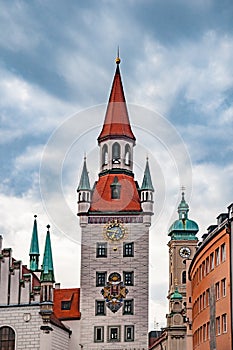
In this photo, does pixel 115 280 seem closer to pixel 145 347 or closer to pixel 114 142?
pixel 145 347

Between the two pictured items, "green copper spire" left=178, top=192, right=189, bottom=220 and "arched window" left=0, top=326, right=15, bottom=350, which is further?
"green copper spire" left=178, top=192, right=189, bottom=220

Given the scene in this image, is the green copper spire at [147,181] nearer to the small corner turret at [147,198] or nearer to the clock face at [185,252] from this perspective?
the small corner turret at [147,198]

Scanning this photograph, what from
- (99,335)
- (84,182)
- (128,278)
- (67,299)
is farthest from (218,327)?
(84,182)

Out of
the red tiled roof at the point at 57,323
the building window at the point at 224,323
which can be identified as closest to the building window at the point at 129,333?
the red tiled roof at the point at 57,323

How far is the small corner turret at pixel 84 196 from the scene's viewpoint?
81625mm

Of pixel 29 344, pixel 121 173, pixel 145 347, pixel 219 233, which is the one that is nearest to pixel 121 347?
pixel 145 347

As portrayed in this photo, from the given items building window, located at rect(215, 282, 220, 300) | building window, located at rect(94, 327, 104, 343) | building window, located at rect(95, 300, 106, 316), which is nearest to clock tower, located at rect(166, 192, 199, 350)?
building window, located at rect(95, 300, 106, 316)

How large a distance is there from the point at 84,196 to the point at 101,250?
658 cm

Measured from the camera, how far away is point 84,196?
83.5 metres

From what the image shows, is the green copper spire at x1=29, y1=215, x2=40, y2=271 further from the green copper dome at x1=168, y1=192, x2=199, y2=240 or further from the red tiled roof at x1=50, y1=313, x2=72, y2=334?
the green copper dome at x1=168, y1=192, x2=199, y2=240

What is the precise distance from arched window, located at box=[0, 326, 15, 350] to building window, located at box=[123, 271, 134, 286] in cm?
1626

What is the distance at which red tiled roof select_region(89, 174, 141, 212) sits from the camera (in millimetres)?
81750

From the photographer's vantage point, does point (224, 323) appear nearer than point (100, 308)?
Yes

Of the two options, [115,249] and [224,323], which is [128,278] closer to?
[115,249]
